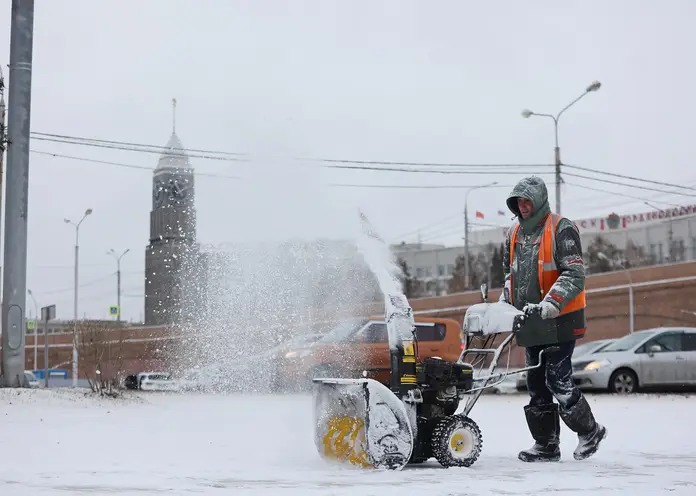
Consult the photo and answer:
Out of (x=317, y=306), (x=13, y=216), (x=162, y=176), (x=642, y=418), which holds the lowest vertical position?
(x=642, y=418)

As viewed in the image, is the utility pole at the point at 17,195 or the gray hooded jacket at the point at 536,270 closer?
the gray hooded jacket at the point at 536,270

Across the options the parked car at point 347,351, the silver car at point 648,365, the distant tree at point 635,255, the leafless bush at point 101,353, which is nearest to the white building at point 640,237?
the distant tree at point 635,255

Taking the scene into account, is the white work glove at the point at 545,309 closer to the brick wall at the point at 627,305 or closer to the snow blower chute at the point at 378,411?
the snow blower chute at the point at 378,411

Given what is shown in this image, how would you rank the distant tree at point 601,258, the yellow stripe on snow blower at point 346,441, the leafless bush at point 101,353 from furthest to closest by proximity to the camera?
the distant tree at point 601,258 → the leafless bush at point 101,353 → the yellow stripe on snow blower at point 346,441

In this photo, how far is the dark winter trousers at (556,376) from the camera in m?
6.78

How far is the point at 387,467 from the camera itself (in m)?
6.16

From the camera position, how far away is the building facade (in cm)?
2033

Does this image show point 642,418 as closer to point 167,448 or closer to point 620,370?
point 167,448

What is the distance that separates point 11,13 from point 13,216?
343cm

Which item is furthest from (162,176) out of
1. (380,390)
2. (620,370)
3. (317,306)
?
(380,390)

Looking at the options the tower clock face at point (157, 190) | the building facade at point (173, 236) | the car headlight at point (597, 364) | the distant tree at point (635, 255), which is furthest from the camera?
the distant tree at point (635, 255)

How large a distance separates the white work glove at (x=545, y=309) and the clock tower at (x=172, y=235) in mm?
12333

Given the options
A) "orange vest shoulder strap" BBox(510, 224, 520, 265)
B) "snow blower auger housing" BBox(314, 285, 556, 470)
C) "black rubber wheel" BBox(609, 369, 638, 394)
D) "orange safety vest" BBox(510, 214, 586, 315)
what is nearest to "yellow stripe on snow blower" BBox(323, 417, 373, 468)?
"snow blower auger housing" BBox(314, 285, 556, 470)

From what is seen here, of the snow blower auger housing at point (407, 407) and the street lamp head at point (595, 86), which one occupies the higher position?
the street lamp head at point (595, 86)
